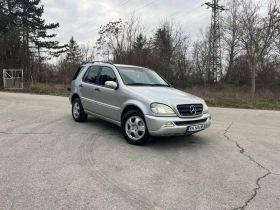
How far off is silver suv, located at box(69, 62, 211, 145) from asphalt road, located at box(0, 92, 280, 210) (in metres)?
0.45

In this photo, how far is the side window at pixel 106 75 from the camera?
6336 mm

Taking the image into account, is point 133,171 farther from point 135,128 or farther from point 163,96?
point 163,96

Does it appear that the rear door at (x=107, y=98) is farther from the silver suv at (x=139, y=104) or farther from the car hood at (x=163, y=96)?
the car hood at (x=163, y=96)

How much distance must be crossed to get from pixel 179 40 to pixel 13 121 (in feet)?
86.5

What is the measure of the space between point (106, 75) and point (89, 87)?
0.75 m

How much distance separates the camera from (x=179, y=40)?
31141 mm

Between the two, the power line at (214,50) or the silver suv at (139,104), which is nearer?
the silver suv at (139,104)

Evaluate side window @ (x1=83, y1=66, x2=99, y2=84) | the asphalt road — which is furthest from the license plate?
Answer: side window @ (x1=83, y1=66, x2=99, y2=84)

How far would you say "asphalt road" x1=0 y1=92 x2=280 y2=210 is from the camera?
122 inches

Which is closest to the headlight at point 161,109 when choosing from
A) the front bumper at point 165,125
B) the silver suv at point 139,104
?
the silver suv at point 139,104

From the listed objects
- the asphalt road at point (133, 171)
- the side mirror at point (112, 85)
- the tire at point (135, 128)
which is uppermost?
the side mirror at point (112, 85)

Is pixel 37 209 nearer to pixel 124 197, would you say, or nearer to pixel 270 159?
pixel 124 197

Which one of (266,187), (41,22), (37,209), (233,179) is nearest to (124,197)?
(37,209)

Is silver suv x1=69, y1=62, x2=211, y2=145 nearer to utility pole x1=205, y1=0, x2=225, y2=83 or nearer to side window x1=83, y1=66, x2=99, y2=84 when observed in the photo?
side window x1=83, y1=66, x2=99, y2=84
